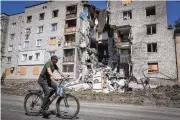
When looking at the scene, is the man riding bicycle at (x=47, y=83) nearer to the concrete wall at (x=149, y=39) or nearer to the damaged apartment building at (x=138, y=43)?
the damaged apartment building at (x=138, y=43)

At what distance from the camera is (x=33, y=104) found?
22.9 feet

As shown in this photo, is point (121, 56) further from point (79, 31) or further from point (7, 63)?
point (7, 63)

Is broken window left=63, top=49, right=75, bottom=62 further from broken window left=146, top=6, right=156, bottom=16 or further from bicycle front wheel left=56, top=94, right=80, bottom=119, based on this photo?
bicycle front wheel left=56, top=94, right=80, bottom=119

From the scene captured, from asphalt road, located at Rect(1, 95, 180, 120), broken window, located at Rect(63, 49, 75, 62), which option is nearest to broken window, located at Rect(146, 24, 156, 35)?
broken window, located at Rect(63, 49, 75, 62)

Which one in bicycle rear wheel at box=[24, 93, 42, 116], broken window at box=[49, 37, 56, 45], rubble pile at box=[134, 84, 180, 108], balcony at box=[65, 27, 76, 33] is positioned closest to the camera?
bicycle rear wheel at box=[24, 93, 42, 116]

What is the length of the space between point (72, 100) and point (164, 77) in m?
25.2

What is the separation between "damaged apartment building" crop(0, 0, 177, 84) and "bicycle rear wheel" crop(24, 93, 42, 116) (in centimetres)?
2154

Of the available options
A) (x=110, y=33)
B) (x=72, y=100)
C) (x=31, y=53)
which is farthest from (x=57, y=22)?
(x=72, y=100)

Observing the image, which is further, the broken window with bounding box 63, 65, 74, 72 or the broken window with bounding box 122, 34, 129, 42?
the broken window with bounding box 63, 65, 74, 72

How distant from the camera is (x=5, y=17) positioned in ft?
158

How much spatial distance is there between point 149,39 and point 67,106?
27166mm

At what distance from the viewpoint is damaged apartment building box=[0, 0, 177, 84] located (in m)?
30.0

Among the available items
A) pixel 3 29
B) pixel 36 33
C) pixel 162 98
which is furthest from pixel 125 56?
pixel 3 29

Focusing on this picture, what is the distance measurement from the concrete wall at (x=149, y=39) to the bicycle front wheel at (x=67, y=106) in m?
25.1
